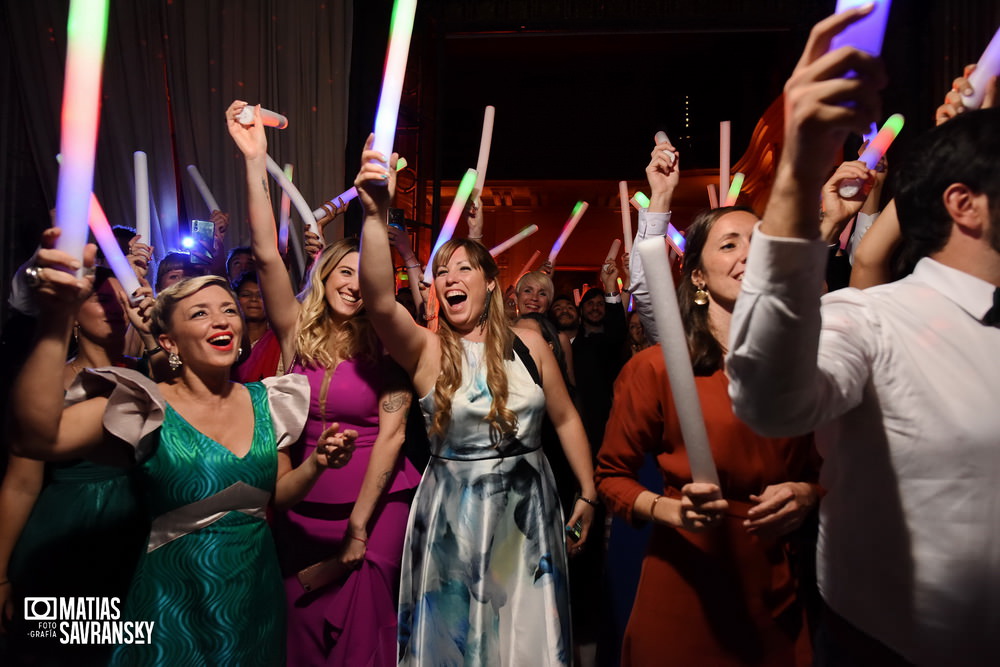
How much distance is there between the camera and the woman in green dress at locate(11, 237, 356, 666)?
5.56 ft

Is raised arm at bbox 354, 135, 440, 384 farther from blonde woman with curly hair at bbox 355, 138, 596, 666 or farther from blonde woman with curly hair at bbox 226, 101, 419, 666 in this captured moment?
blonde woman with curly hair at bbox 226, 101, 419, 666

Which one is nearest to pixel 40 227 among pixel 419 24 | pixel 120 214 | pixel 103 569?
pixel 120 214

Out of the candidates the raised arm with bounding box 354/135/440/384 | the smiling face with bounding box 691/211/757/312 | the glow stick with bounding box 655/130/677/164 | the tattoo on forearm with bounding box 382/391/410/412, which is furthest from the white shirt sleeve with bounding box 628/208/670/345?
the tattoo on forearm with bounding box 382/391/410/412

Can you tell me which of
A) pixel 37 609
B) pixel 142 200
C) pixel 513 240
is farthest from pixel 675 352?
pixel 513 240

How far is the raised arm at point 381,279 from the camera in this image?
5.12ft

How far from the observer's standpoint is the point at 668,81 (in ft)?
38.2

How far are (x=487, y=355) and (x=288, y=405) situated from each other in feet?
2.12

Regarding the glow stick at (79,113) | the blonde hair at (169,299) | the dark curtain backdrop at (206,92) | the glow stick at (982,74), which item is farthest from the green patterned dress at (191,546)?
the dark curtain backdrop at (206,92)

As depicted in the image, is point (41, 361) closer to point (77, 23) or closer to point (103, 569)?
point (77, 23)

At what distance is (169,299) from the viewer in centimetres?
195

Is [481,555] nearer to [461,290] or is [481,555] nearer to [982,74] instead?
[461,290]

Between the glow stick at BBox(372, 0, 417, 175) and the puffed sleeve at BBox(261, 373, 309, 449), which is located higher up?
the glow stick at BBox(372, 0, 417, 175)

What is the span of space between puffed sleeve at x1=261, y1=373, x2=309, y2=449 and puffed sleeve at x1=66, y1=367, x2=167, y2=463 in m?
0.35

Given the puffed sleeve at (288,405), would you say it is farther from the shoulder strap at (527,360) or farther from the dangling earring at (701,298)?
the dangling earring at (701,298)
